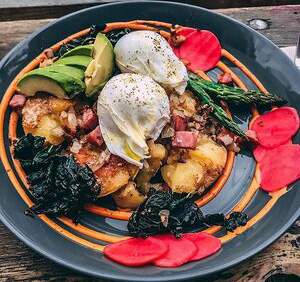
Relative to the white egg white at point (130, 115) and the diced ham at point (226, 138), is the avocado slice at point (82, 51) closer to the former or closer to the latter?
the white egg white at point (130, 115)

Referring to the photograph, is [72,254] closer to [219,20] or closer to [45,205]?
[45,205]

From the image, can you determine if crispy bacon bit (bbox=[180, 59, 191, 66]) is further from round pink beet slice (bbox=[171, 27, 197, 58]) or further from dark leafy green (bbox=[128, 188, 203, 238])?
dark leafy green (bbox=[128, 188, 203, 238])

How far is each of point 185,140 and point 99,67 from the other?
64 centimetres

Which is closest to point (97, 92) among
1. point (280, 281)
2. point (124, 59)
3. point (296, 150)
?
point (124, 59)

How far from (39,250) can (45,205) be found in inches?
12.1

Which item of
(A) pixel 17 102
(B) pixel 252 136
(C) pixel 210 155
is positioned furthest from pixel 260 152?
(A) pixel 17 102

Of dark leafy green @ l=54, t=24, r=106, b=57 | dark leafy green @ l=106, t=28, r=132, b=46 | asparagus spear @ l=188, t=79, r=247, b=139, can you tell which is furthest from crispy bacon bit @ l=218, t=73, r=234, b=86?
dark leafy green @ l=54, t=24, r=106, b=57

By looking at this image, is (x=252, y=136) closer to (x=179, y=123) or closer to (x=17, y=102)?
(x=179, y=123)

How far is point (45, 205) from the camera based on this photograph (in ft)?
9.37

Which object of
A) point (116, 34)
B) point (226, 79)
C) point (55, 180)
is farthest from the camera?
point (116, 34)

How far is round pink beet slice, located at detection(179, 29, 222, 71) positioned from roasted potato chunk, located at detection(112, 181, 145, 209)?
1047mm

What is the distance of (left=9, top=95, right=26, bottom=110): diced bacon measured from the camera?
3.18 meters

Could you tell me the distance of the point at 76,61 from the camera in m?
3.21

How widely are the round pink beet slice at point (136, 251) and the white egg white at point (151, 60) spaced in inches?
37.3
